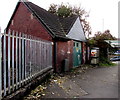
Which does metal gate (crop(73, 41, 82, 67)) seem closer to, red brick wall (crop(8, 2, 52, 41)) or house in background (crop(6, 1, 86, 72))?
house in background (crop(6, 1, 86, 72))

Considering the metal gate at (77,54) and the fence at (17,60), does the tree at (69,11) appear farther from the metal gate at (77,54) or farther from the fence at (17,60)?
the fence at (17,60)

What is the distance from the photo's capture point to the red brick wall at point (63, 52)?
8.80m

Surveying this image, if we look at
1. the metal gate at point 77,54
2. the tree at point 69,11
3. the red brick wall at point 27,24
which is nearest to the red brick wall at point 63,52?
the metal gate at point 77,54

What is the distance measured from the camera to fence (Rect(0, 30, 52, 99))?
10.6 ft

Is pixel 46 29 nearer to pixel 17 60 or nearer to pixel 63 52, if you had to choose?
pixel 63 52

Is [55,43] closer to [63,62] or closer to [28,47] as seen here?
[63,62]

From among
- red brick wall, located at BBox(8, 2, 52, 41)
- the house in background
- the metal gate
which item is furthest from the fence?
the metal gate

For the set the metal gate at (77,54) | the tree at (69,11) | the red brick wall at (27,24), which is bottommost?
the metal gate at (77,54)

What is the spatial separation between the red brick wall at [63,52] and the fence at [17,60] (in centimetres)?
292

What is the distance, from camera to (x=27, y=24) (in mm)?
9656

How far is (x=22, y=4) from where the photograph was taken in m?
9.79

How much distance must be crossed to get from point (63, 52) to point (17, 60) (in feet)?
19.8

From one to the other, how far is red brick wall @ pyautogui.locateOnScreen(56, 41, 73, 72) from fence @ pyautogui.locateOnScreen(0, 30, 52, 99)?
2922 millimetres

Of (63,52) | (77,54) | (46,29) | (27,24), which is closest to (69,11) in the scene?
(77,54)
